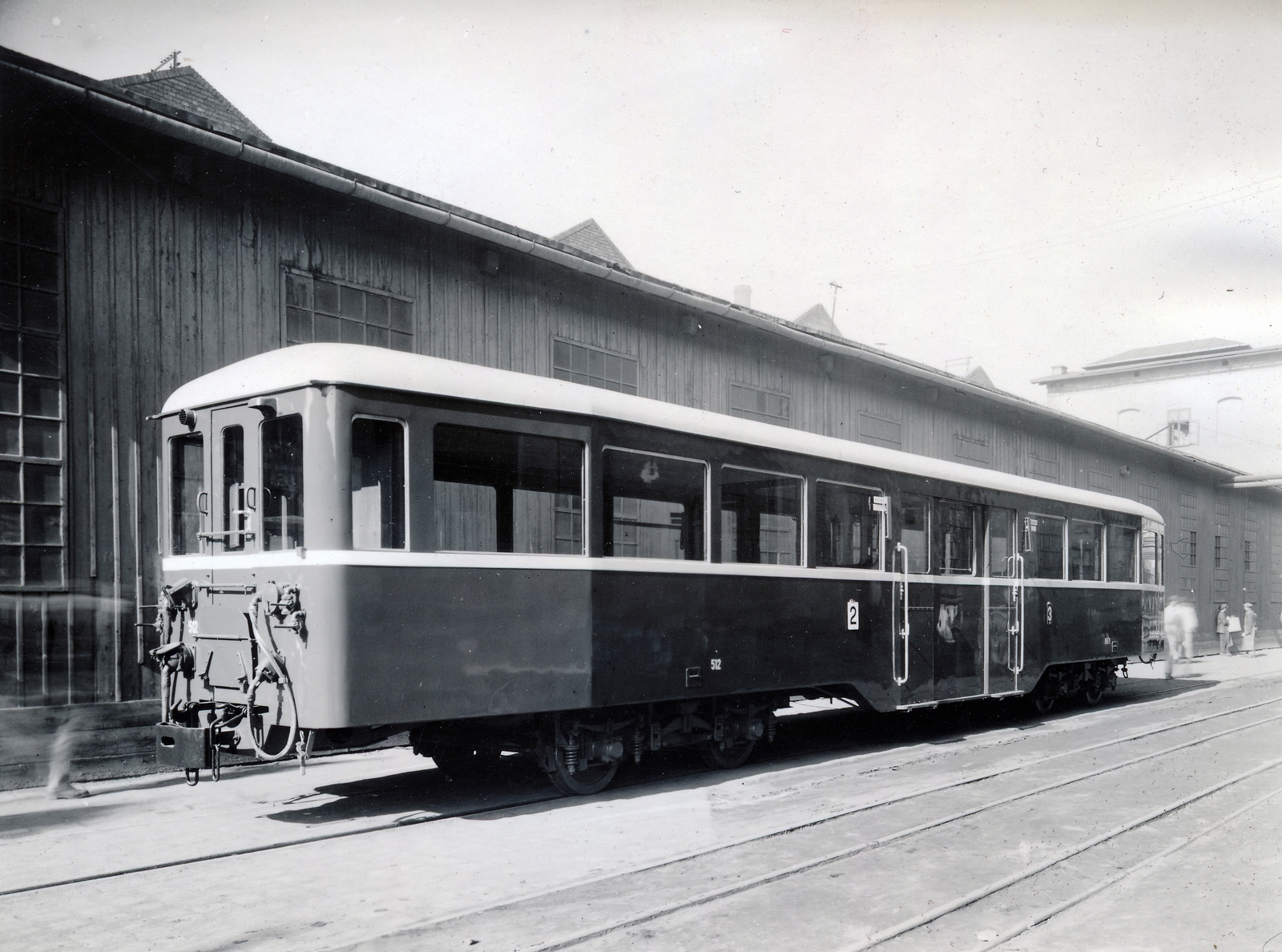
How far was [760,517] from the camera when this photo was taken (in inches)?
368

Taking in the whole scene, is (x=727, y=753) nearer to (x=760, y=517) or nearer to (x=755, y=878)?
(x=760, y=517)

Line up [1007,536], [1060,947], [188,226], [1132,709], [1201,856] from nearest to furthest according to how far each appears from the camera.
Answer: [1060,947], [1201,856], [188,226], [1007,536], [1132,709]

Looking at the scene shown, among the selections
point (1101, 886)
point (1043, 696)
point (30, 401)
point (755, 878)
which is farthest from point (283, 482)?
point (1043, 696)

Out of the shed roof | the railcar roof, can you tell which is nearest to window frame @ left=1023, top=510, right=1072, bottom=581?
the railcar roof

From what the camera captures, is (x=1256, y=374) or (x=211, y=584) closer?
(x=211, y=584)

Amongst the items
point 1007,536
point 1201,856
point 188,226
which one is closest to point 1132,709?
point 1007,536

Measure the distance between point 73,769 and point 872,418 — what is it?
14897 millimetres

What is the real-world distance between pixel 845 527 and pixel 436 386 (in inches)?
188

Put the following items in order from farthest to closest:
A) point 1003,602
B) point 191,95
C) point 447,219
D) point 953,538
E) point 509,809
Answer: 1. point 191,95
2. point 1003,602
3. point 953,538
4. point 447,219
5. point 509,809

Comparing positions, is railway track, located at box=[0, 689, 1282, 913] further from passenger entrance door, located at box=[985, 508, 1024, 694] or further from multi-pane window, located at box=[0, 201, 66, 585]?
multi-pane window, located at box=[0, 201, 66, 585]

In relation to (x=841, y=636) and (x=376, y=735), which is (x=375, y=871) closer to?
(x=376, y=735)

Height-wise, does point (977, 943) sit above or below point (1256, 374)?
below

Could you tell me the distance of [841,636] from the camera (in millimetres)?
10109

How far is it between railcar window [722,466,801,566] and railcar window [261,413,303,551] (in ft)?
11.7
